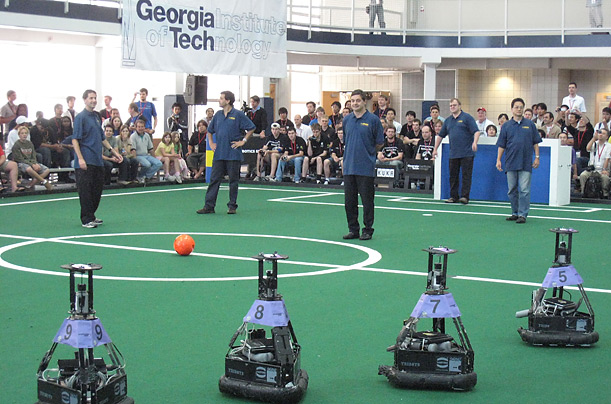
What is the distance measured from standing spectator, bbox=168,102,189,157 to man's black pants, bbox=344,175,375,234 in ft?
37.5

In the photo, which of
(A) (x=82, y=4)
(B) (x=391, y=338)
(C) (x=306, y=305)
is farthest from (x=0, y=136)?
(B) (x=391, y=338)

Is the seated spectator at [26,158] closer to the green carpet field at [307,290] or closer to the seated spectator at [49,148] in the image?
the seated spectator at [49,148]

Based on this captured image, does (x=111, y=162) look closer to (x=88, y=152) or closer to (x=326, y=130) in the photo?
(x=326, y=130)

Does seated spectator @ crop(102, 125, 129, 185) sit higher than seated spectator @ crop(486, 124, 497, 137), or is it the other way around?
seated spectator @ crop(486, 124, 497, 137)

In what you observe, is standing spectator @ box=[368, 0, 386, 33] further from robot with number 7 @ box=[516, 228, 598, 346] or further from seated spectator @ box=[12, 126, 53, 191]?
robot with number 7 @ box=[516, 228, 598, 346]

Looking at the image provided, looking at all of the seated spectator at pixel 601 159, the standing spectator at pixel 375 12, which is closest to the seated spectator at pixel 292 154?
the seated spectator at pixel 601 159

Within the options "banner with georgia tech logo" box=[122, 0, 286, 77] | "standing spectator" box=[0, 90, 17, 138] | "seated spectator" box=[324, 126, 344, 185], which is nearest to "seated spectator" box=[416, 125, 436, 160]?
"seated spectator" box=[324, 126, 344, 185]

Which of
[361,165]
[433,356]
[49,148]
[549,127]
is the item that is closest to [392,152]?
[549,127]

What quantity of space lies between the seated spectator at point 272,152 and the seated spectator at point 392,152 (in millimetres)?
2694

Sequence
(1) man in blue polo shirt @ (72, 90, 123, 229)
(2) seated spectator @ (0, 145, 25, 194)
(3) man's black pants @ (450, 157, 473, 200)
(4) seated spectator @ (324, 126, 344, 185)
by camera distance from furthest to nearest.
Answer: (4) seated spectator @ (324, 126, 344, 185) → (2) seated spectator @ (0, 145, 25, 194) → (3) man's black pants @ (450, 157, 473, 200) → (1) man in blue polo shirt @ (72, 90, 123, 229)

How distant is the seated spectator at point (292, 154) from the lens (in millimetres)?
20734

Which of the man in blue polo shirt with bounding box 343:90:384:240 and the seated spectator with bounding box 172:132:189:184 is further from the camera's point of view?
the seated spectator with bounding box 172:132:189:184

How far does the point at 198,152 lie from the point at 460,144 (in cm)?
765

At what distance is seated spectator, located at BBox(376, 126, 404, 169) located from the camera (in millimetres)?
19438
